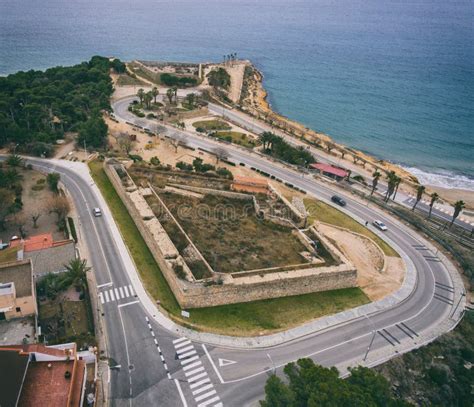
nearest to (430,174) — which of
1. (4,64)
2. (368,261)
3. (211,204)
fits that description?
(368,261)

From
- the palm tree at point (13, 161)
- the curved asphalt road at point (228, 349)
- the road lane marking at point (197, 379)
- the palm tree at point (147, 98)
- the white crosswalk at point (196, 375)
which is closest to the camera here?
the white crosswalk at point (196, 375)

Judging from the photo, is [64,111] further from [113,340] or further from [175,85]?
[113,340]

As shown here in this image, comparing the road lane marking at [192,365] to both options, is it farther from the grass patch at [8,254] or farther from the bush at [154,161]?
the bush at [154,161]

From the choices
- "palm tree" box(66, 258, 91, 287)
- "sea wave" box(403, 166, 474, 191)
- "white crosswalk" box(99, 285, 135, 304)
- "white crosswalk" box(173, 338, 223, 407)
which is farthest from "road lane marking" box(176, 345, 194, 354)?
"sea wave" box(403, 166, 474, 191)

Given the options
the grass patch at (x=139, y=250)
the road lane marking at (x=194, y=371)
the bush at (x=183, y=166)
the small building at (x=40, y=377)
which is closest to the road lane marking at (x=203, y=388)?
the road lane marking at (x=194, y=371)

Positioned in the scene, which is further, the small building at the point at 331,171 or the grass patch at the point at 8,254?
the small building at the point at 331,171

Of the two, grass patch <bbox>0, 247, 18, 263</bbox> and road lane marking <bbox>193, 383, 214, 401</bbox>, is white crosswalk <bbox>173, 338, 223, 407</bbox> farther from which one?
grass patch <bbox>0, 247, 18, 263</bbox>
